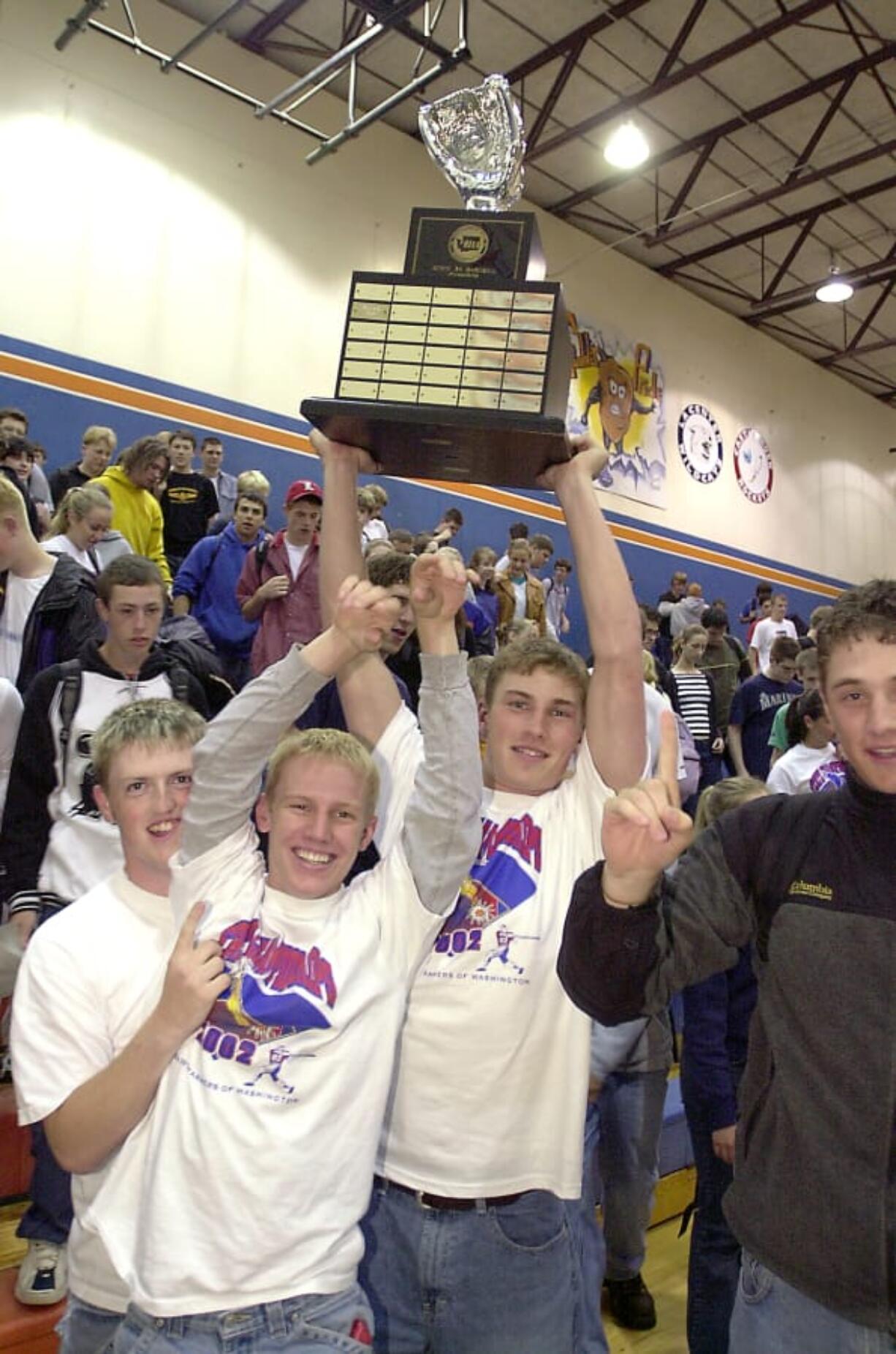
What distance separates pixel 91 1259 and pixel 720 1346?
1.25 meters

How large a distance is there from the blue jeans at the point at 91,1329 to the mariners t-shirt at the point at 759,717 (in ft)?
14.8

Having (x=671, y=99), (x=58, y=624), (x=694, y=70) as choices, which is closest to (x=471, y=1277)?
(x=58, y=624)

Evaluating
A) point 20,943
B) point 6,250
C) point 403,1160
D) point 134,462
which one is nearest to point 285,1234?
point 403,1160

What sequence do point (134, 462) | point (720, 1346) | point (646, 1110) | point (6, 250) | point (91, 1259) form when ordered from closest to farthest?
point (91, 1259) → point (720, 1346) → point (646, 1110) → point (134, 462) → point (6, 250)

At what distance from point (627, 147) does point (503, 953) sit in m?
8.56

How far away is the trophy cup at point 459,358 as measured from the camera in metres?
1.69

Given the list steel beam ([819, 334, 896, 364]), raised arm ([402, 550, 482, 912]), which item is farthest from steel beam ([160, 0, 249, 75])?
steel beam ([819, 334, 896, 364])

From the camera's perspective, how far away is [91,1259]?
4.33ft

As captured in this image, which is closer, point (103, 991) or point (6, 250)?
point (103, 991)

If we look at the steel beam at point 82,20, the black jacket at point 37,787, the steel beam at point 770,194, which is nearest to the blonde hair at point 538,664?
the black jacket at point 37,787

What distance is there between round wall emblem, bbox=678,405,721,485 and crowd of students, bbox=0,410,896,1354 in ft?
36.8

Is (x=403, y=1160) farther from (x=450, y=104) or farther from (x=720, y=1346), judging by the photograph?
(x=450, y=104)

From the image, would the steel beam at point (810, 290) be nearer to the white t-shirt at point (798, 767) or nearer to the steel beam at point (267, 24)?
the steel beam at point (267, 24)

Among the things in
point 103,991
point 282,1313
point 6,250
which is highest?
point 6,250
